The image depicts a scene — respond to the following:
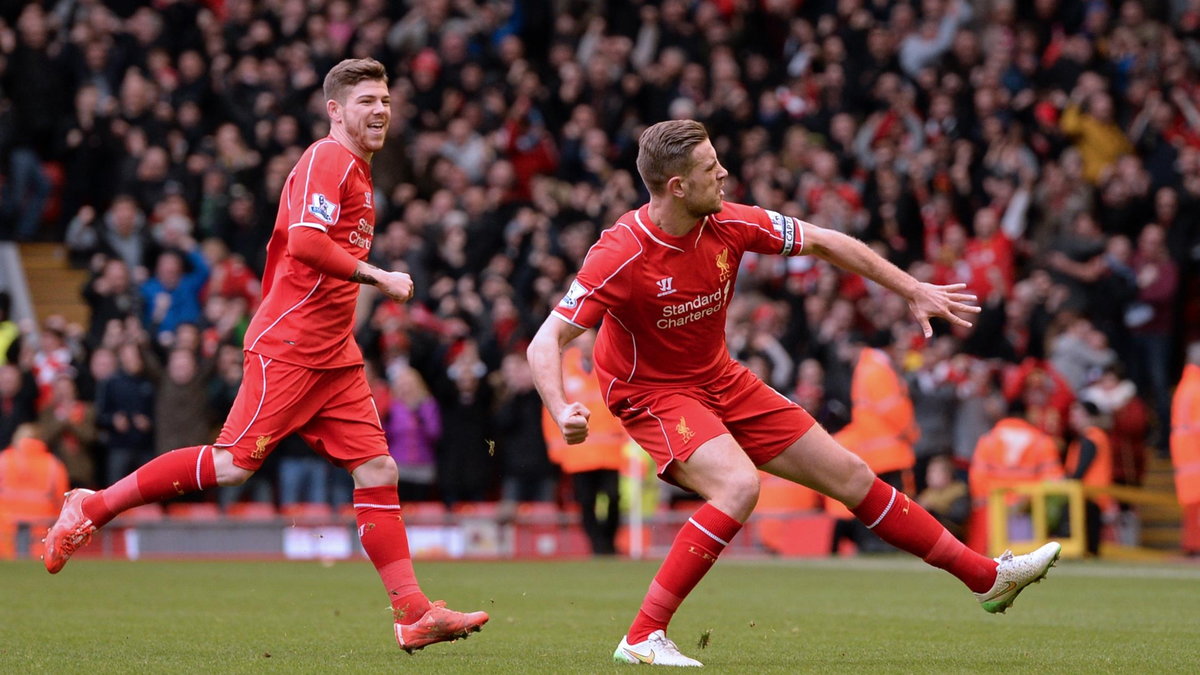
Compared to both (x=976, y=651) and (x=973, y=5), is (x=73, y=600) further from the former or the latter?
(x=973, y=5)

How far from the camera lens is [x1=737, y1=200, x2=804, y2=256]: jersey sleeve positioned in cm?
734

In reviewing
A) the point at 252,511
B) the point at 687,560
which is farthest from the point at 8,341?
the point at 687,560

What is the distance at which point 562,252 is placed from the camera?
65.4ft

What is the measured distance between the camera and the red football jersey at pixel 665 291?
23.2ft

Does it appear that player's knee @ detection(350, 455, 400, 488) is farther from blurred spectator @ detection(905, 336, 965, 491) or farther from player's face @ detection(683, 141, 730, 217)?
blurred spectator @ detection(905, 336, 965, 491)

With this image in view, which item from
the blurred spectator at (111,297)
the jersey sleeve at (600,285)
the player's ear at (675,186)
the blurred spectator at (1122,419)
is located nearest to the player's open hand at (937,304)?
the player's ear at (675,186)

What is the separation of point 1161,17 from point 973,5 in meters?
2.39

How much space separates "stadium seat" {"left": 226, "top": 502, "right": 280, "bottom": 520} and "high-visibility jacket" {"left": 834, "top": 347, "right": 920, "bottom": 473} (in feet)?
19.7

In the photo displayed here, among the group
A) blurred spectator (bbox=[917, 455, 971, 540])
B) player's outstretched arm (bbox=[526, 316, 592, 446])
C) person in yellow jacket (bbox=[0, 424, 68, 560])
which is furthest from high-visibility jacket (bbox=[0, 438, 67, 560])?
player's outstretched arm (bbox=[526, 316, 592, 446])

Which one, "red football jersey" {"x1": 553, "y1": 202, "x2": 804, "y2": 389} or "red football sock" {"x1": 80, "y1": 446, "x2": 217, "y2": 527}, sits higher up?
"red football jersey" {"x1": 553, "y1": 202, "x2": 804, "y2": 389}

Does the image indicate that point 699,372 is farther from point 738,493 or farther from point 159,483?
point 159,483

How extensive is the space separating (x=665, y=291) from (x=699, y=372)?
432 millimetres

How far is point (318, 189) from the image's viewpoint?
7375mm

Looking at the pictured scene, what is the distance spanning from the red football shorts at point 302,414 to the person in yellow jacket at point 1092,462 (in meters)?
10.6
